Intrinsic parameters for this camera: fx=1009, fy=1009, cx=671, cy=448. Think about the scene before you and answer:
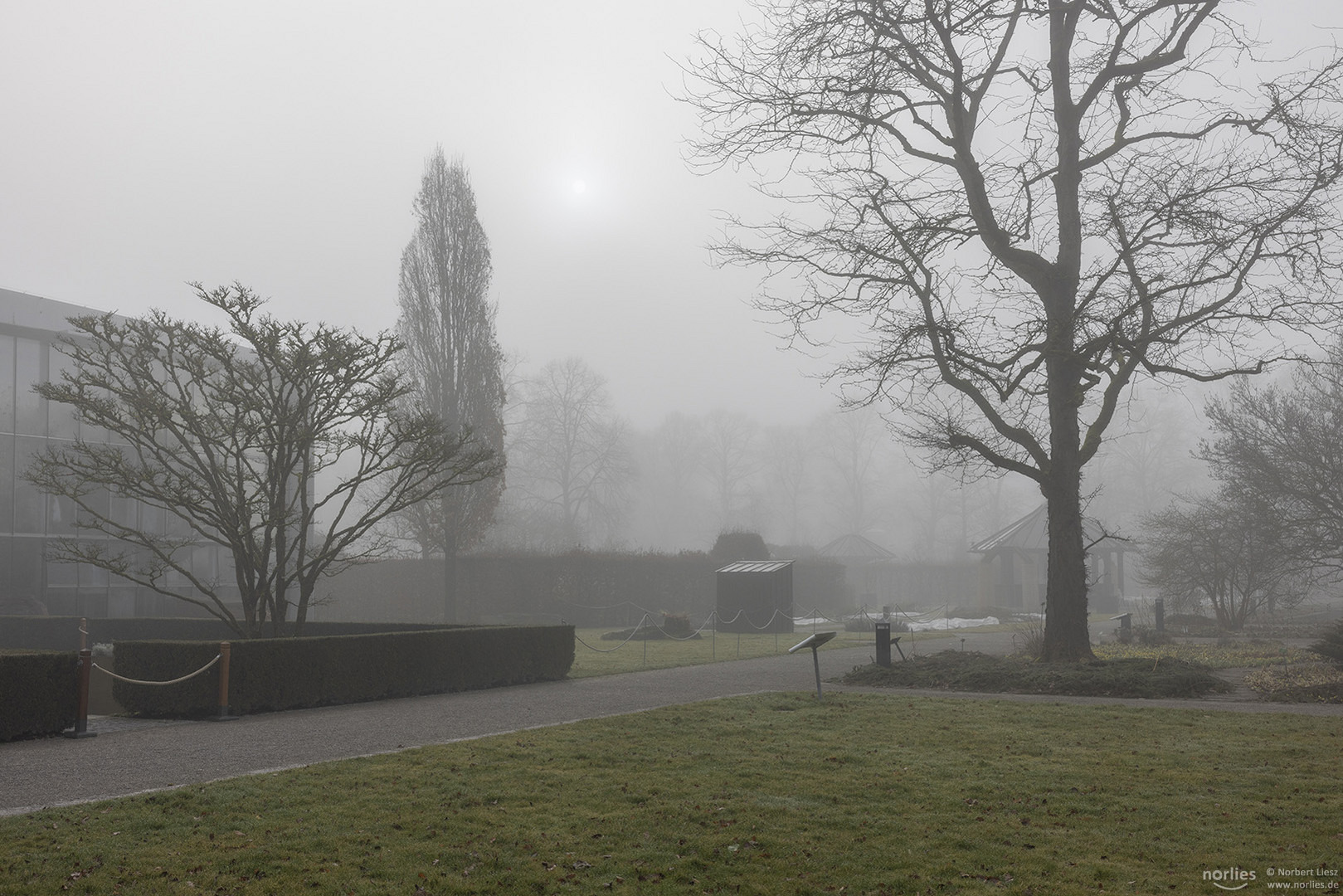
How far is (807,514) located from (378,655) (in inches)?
3716

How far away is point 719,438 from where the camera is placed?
80.5 m

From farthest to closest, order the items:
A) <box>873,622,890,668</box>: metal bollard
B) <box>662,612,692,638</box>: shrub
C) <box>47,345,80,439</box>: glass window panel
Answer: <box>662,612,692,638</box>: shrub → <box>47,345,80,439</box>: glass window panel → <box>873,622,890,668</box>: metal bollard

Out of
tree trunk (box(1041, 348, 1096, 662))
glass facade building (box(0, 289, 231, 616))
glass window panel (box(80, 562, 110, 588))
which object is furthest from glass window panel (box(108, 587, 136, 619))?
tree trunk (box(1041, 348, 1096, 662))

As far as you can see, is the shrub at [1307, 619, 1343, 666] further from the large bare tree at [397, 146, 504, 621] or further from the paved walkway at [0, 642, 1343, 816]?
the large bare tree at [397, 146, 504, 621]

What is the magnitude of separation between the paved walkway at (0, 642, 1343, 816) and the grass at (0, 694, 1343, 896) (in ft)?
2.61

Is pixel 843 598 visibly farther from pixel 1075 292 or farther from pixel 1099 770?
pixel 1099 770

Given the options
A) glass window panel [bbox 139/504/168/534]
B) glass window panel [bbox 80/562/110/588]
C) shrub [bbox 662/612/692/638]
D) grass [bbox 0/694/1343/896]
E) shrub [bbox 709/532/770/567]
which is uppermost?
glass window panel [bbox 139/504/168/534]

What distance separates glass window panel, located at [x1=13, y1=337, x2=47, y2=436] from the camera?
85.5 feet

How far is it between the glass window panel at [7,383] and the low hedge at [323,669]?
1651 cm

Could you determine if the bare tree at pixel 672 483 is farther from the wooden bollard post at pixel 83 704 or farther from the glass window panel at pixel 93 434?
the wooden bollard post at pixel 83 704

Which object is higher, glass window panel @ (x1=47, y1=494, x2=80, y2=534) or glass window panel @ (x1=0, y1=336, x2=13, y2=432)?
glass window panel @ (x1=0, y1=336, x2=13, y2=432)

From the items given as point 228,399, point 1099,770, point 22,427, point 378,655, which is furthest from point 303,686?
point 22,427

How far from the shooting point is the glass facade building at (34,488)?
25.4 metres

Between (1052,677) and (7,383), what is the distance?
25.7 meters
